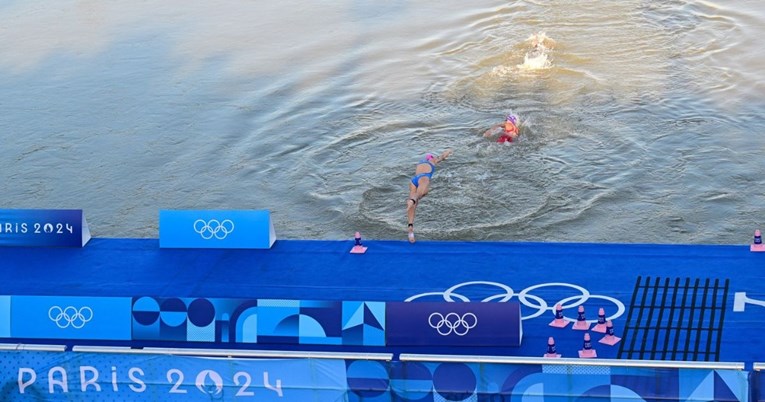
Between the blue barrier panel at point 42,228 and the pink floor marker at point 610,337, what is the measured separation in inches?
329

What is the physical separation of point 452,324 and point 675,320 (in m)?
2.75

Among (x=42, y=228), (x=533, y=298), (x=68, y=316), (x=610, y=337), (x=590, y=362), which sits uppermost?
(x=42, y=228)

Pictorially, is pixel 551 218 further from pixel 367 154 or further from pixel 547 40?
pixel 547 40

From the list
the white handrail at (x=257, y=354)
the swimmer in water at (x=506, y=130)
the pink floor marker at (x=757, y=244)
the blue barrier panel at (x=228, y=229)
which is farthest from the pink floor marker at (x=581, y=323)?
the swimmer in water at (x=506, y=130)

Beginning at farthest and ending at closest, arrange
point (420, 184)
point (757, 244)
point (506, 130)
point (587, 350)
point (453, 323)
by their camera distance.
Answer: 1. point (506, 130)
2. point (420, 184)
3. point (757, 244)
4. point (453, 323)
5. point (587, 350)

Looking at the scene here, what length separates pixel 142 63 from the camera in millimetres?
28688

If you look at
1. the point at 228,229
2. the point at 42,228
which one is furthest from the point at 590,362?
the point at 42,228

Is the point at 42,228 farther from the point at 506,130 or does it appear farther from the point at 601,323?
the point at 506,130

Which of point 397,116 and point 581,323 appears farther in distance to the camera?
point 397,116

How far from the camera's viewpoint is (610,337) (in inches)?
480

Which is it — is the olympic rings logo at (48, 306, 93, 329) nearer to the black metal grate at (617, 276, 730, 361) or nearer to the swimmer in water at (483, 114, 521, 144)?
the black metal grate at (617, 276, 730, 361)

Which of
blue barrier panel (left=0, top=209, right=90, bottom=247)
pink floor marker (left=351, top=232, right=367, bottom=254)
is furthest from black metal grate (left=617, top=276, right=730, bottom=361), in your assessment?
blue barrier panel (left=0, top=209, right=90, bottom=247)

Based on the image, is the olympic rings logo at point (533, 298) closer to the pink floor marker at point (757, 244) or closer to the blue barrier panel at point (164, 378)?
the pink floor marker at point (757, 244)

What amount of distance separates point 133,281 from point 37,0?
24.9 meters
